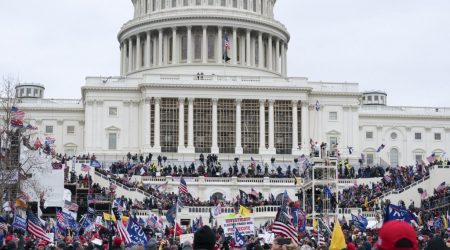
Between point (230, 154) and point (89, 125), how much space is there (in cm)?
1571

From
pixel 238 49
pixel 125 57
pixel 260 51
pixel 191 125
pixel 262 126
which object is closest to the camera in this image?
pixel 191 125

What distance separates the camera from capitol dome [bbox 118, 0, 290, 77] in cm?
10844

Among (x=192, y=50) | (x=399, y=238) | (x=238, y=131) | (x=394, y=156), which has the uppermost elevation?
(x=192, y=50)

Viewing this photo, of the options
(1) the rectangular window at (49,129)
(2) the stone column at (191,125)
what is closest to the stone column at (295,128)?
(2) the stone column at (191,125)

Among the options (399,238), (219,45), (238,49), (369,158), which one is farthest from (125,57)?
(399,238)

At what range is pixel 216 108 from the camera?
95.8 metres

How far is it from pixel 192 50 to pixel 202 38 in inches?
84.5

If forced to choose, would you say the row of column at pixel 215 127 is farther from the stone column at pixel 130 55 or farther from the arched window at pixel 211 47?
the stone column at pixel 130 55

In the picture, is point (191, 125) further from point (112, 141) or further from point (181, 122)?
point (112, 141)

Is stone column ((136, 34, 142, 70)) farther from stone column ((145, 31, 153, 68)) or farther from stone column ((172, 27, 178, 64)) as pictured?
stone column ((172, 27, 178, 64))

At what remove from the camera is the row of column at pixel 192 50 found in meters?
109

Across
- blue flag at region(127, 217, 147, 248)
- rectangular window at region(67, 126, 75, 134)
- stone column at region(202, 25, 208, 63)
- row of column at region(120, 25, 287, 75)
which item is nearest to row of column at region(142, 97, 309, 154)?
rectangular window at region(67, 126, 75, 134)

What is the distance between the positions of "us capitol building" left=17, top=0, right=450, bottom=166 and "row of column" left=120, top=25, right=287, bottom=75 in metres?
0.14

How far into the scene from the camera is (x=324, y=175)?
5556cm
